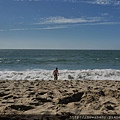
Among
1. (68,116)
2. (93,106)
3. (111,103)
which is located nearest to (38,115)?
(68,116)

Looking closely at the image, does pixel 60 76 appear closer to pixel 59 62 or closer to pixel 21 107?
pixel 21 107

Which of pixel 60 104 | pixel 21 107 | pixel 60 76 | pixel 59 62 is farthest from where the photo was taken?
pixel 59 62

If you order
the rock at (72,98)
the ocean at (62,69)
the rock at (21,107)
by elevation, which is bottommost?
the rock at (21,107)

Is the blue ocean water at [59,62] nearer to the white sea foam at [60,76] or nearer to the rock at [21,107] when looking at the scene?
the white sea foam at [60,76]

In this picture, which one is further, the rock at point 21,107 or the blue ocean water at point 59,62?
the blue ocean water at point 59,62

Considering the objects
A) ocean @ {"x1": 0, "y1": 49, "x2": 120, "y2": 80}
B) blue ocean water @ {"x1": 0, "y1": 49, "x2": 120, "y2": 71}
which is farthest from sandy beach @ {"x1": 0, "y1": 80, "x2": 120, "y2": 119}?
blue ocean water @ {"x1": 0, "y1": 49, "x2": 120, "y2": 71}

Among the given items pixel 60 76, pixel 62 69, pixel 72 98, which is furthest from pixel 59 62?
pixel 72 98

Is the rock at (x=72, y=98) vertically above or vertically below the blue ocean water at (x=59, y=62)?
below

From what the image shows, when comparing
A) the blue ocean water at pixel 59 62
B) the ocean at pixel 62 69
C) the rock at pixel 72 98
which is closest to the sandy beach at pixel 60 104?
the rock at pixel 72 98

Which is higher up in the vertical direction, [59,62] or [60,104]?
[59,62]

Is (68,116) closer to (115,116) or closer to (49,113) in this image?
(49,113)

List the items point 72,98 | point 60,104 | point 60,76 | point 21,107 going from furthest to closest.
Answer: point 60,76 → point 72,98 → point 60,104 → point 21,107

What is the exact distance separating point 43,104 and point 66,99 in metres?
0.94

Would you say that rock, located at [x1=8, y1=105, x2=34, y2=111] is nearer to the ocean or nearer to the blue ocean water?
the ocean
